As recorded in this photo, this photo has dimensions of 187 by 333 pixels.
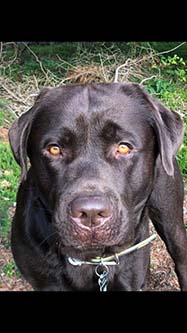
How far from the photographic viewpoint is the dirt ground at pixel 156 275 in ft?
14.7

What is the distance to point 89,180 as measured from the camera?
2994 millimetres

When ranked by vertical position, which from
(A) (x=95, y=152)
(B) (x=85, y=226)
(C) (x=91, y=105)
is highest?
(C) (x=91, y=105)

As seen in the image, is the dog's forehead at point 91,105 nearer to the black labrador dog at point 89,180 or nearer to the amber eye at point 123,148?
the black labrador dog at point 89,180

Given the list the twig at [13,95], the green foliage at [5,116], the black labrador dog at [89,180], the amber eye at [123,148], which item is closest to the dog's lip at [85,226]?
the black labrador dog at [89,180]

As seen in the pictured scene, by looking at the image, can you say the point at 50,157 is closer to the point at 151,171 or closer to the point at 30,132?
the point at 30,132

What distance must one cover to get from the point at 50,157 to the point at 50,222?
38 cm

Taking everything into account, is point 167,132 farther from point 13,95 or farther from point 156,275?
point 13,95

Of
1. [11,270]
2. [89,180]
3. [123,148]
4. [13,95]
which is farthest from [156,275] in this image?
[13,95]

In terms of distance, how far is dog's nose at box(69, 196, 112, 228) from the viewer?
288cm

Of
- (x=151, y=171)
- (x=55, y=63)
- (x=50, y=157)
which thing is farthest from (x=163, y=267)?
(x=55, y=63)

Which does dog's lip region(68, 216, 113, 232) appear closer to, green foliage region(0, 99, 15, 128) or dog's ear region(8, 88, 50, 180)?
dog's ear region(8, 88, 50, 180)

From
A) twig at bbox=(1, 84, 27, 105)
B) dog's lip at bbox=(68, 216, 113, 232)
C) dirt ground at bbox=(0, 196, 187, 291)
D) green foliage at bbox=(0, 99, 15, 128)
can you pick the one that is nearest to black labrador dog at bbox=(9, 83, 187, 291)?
dog's lip at bbox=(68, 216, 113, 232)

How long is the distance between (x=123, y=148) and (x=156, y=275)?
1.75 m

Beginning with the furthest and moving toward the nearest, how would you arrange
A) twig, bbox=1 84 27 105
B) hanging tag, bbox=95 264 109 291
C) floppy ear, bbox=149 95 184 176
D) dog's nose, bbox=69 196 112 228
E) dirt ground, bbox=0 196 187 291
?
twig, bbox=1 84 27 105
dirt ground, bbox=0 196 187 291
hanging tag, bbox=95 264 109 291
floppy ear, bbox=149 95 184 176
dog's nose, bbox=69 196 112 228
